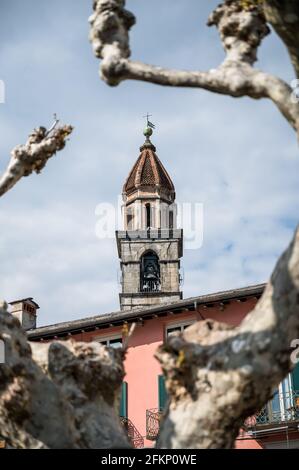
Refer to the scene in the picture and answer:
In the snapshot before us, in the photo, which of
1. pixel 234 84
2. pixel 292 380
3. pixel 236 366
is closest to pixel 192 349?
pixel 236 366

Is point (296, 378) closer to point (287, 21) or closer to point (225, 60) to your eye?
point (225, 60)

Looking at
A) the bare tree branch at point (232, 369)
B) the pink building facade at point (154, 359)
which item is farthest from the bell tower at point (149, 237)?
the bare tree branch at point (232, 369)

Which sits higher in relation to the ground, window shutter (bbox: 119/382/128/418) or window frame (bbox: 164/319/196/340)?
window frame (bbox: 164/319/196/340)

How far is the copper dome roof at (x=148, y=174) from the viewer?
8331cm

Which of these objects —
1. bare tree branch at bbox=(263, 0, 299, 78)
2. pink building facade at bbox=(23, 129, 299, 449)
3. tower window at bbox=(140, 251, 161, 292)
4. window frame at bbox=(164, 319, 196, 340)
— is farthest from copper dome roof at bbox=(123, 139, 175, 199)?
bare tree branch at bbox=(263, 0, 299, 78)

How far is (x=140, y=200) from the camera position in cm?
8300

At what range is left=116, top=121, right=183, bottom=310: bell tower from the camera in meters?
76.6

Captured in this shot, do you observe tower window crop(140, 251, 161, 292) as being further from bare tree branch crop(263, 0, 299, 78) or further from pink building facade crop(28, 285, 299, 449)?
bare tree branch crop(263, 0, 299, 78)

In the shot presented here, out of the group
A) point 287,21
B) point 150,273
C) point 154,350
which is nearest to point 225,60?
point 287,21

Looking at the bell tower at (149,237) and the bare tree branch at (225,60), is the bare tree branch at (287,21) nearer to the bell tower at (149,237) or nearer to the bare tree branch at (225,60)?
the bare tree branch at (225,60)

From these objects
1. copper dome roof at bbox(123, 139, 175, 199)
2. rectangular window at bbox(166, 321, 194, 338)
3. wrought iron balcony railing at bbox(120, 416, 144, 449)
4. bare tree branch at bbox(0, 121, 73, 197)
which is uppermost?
copper dome roof at bbox(123, 139, 175, 199)

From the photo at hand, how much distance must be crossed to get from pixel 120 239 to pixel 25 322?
4523 cm

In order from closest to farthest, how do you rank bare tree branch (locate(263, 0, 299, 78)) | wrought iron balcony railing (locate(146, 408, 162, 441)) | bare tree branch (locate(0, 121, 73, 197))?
1. bare tree branch (locate(263, 0, 299, 78))
2. bare tree branch (locate(0, 121, 73, 197))
3. wrought iron balcony railing (locate(146, 408, 162, 441))

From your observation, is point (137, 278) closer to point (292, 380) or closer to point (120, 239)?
point (120, 239)
